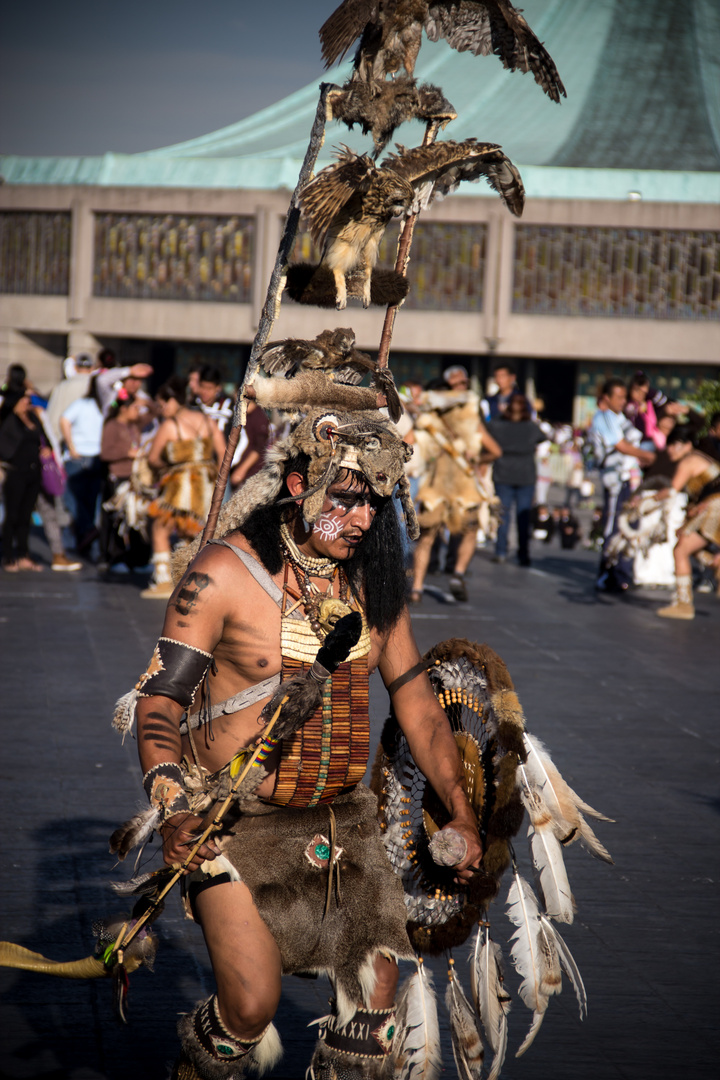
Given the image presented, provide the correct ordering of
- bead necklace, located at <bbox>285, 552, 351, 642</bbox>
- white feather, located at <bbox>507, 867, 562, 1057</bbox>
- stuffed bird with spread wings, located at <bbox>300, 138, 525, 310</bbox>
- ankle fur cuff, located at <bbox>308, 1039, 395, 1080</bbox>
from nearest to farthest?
ankle fur cuff, located at <bbox>308, 1039, 395, 1080</bbox>
bead necklace, located at <bbox>285, 552, 351, 642</bbox>
white feather, located at <bbox>507, 867, 562, 1057</bbox>
stuffed bird with spread wings, located at <bbox>300, 138, 525, 310</bbox>

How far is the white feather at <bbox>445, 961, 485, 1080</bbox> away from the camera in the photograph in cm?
317

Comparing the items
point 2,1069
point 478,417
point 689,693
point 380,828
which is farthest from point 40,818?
point 478,417

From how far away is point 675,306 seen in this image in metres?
33.9

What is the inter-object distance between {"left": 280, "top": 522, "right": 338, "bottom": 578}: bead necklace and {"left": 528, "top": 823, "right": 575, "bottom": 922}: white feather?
2.64 feet

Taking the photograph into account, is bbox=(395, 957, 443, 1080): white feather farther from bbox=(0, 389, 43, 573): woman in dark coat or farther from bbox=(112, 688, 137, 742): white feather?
bbox=(0, 389, 43, 573): woman in dark coat

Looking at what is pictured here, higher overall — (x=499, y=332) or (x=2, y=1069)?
(x=499, y=332)

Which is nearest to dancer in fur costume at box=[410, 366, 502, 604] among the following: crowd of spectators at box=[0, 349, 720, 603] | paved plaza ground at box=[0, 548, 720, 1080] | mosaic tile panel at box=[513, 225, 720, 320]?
crowd of spectators at box=[0, 349, 720, 603]

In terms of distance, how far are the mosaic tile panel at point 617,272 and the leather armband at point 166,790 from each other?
106 feet

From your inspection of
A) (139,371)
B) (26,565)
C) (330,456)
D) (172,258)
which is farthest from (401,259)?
(172,258)

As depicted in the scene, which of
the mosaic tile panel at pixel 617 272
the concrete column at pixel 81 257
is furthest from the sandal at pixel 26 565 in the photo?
the concrete column at pixel 81 257

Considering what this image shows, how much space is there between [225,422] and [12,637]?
14.8ft

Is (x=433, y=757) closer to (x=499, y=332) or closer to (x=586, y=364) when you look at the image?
(x=499, y=332)

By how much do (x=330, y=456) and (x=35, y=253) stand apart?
35335 millimetres

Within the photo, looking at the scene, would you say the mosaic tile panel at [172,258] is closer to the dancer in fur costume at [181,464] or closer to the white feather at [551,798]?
the dancer in fur costume at [181,464]
